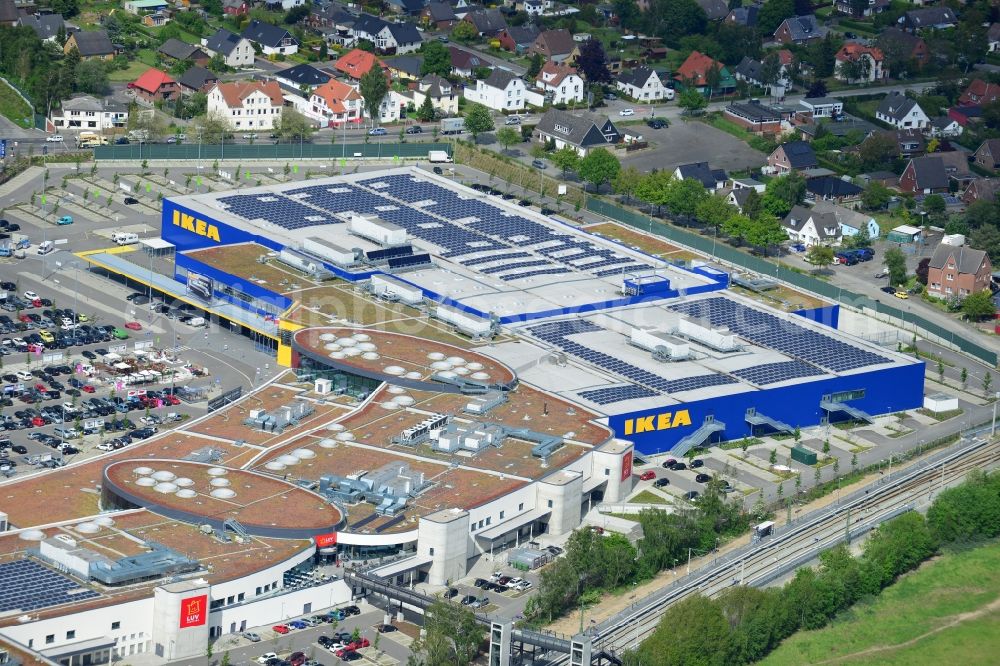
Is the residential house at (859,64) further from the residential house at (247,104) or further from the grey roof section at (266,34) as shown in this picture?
the residential house at (247,104)

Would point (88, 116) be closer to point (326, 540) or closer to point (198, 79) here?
point (198, 79)

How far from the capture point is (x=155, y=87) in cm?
17738

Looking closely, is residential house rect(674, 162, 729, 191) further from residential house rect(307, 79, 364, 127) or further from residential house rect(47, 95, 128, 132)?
residential house rect(47, 95, 128, 132)

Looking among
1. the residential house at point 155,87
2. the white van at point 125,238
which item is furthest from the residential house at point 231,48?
the white van at point 125,238

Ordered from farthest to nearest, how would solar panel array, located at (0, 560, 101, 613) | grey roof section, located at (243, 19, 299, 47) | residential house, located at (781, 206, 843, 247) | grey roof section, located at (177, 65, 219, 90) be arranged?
1. grey roof section, located at (243, 19, 299, 47)
2. grey roof section, located at (177, 65, 219, 90)
3. residential house, located at (781, 206, 843, 247)
4. solar panel array, located at (0, 560, 101, 613)

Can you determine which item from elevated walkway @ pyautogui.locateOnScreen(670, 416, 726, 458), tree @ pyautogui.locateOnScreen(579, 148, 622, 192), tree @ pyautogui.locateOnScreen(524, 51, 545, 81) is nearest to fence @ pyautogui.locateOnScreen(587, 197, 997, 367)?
tree @ pyautogui.locateOnScreen(579, 148, 622, 192)

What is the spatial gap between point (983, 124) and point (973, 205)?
27885 mm

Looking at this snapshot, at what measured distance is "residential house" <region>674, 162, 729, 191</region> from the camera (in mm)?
163875

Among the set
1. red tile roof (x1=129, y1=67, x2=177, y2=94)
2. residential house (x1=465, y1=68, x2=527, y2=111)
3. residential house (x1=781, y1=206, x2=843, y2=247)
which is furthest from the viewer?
residential house (x1=465, y1=68, x2=527, y2=111)

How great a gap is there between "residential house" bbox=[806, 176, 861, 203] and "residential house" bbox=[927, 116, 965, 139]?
2071 centimetres

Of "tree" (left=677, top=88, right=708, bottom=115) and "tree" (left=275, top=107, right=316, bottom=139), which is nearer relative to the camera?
"tree" (left=275, top=107, right=316, bottom=139)

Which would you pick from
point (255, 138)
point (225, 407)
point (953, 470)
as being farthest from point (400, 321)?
point (255, 138)

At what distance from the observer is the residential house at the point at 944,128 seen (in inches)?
7210

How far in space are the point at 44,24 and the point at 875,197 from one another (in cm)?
8101
